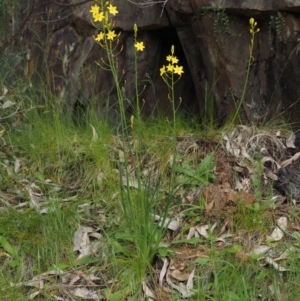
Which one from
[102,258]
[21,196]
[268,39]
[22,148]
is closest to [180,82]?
[268,39]

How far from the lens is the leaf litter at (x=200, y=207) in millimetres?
3404

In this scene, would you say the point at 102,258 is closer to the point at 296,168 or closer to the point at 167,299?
the point at 167,299

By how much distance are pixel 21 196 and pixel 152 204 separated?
920 millimetres

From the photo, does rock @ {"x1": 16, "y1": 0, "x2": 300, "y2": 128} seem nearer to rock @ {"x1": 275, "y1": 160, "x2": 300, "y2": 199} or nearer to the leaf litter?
the leaf litter

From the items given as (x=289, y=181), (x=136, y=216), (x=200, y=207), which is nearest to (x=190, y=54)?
(x=289, y=181)

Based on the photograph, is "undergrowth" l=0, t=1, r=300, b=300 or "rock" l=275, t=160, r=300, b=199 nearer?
"undergrowth" l=0, t=1, r=300, b=300

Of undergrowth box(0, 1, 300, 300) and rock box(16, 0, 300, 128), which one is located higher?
rock box(16, 0, 300, 128)

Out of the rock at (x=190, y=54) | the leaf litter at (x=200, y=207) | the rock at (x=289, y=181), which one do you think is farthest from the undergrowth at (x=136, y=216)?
the rock at (x=190, y=54)

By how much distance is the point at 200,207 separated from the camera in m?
3.81

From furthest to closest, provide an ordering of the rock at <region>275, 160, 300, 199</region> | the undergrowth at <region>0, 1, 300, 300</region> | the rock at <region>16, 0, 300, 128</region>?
the rock at <region>16, 0, 300, 128</region> < the rock at <region>275, 160, 300, 199</region> < the undergrowth at <region>0, 1, 300, 300</region>

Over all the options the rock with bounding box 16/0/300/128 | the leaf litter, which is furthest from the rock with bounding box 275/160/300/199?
the rock with bounding box 16/0/300/128

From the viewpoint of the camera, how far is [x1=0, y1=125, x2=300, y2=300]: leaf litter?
340 cm

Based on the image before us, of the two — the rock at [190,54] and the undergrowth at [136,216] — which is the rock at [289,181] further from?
the rock at [190,54]

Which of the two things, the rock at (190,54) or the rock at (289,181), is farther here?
the rock at (190,54)
